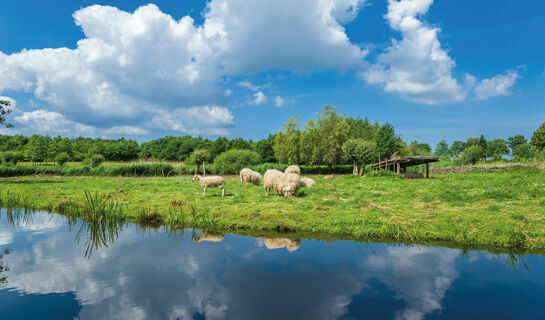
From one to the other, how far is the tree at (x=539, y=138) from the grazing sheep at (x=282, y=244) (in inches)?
3855

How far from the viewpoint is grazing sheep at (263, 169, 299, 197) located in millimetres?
17172

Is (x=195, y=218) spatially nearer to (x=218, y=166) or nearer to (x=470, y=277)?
(x=470, y=277)

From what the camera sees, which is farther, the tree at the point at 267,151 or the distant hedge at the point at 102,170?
the tree at the point at 267,151

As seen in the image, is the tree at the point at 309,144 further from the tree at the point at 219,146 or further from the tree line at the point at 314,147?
the tree at the point at 219,146

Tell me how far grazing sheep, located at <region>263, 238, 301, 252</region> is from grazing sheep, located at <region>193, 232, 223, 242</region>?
185 centimetres

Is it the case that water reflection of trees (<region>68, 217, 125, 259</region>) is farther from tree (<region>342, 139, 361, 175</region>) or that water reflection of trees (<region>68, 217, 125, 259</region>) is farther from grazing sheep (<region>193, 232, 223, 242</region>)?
tree (<region>342, 139, 361, 175</region>)

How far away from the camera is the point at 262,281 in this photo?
696 cm

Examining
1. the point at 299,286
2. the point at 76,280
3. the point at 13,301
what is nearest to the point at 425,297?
the point at 299,286

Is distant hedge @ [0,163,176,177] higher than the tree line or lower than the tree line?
lower

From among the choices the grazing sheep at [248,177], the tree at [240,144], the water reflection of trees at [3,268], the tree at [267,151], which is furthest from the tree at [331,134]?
the tree at [240,144]

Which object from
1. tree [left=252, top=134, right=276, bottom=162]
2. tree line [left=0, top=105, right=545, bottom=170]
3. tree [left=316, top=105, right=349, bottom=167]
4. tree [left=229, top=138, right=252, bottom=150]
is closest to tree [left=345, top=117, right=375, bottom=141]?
tree line [left=0, top=105, right=545, bottom=170]

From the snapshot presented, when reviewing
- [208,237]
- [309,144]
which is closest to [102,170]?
[309,144]

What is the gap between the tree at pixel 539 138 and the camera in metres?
76.5

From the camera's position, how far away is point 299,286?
667 cm
